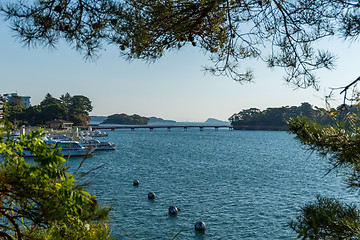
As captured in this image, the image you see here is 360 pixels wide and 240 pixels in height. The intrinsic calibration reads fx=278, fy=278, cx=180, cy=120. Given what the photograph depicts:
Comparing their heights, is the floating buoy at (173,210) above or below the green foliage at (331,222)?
below

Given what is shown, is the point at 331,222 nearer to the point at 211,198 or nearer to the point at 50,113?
the point at 211,198

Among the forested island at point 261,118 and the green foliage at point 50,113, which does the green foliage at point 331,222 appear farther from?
the forested island at point 261,118

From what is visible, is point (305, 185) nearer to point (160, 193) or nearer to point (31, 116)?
point (160, 193)

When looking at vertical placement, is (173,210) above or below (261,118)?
below

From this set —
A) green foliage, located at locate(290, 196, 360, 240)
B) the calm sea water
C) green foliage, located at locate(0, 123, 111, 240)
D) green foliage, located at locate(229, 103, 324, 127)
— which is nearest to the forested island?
green foliage, located at locate(229, 103, 324, 127)

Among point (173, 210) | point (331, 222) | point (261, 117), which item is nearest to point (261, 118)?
point (261, 117)

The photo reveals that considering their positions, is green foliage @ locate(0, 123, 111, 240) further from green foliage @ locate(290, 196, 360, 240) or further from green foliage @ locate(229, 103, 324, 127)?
green foliage @ locate(229, 103, 324, 127)

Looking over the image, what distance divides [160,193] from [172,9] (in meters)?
14.0

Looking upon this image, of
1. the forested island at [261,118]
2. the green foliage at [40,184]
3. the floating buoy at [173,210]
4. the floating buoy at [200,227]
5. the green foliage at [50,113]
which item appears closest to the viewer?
the green foliage at [40,184]

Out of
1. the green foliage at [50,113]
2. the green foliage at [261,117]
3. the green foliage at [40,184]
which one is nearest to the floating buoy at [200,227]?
the green foliage at [40,184]

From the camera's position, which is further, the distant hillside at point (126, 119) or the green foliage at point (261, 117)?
the distant hillside at point (126, 119)

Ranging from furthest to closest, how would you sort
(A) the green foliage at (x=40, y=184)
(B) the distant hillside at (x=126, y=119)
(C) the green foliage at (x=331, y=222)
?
(B) the distant hillside at (x=126, y=119), (C) the green foliage at (x=331, y=222), (A) the green foliage at (x=40, y=184)

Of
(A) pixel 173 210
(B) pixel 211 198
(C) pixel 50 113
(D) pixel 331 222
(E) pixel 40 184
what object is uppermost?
(C) pixel 50 113

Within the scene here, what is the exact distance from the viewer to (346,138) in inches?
146
